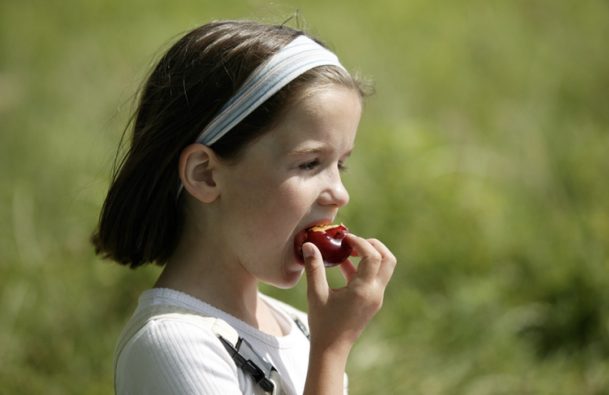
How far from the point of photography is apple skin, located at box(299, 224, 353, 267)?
77.9 inches

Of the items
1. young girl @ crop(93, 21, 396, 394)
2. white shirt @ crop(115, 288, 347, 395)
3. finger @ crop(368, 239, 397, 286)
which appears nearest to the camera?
white shirt @ crop(115, 288, 347, 395)

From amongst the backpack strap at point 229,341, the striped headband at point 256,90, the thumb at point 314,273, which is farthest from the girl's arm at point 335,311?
the striped headband at point 256,90

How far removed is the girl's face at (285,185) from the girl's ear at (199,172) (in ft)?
0.09

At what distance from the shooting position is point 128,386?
6.11ft

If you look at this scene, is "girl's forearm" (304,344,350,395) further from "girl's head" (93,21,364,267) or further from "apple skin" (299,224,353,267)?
"girl's head" (93,21,364,267)

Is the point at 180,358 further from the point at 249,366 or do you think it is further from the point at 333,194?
the point at 333,194

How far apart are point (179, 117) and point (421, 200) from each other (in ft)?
8.63

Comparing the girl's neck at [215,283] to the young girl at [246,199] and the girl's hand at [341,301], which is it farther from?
the girl's hand at [341,301]

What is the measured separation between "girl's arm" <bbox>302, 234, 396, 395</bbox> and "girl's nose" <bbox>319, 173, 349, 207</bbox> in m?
0.13

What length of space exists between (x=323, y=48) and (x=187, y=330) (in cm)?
79

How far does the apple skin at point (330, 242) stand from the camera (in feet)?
6.49

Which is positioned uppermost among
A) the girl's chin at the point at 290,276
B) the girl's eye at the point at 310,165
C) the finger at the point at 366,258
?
the girl's eye at the point at 310,165

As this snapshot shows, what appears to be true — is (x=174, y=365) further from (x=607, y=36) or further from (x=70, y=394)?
(x=607, y=36)

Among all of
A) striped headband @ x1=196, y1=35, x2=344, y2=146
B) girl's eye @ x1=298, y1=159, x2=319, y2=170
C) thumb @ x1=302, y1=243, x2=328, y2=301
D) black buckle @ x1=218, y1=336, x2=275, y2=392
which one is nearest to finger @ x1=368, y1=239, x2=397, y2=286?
thumb @ x1=302, y1=243, x2=328, y2=301
